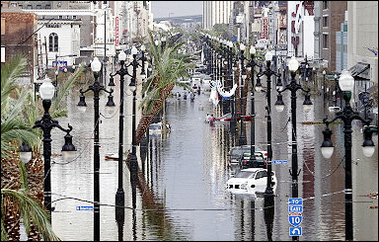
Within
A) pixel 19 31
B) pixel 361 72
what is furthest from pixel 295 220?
pixel 19 31

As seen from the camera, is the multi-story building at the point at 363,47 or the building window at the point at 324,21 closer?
the multi-story building at the point at 363,47

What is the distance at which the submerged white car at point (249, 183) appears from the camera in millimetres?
44906

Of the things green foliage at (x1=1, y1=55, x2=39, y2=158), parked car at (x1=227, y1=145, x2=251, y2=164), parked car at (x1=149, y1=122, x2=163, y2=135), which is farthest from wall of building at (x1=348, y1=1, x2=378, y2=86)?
green foliage at (x1=1, y1=55, x2=39, y2=158)

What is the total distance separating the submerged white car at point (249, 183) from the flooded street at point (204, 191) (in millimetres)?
466

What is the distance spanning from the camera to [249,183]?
44875 mm

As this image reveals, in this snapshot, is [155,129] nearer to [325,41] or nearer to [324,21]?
[325,41]

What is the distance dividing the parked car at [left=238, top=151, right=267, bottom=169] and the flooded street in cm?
67

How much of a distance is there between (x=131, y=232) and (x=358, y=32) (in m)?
56.3

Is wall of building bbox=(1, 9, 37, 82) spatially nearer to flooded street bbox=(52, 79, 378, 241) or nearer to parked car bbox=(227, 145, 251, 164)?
flooded street bbox=(52, 79, 378, 241)

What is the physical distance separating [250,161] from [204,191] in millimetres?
5804

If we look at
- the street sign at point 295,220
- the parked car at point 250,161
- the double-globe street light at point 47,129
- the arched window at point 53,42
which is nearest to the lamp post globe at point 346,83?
the street sign at point 295,220

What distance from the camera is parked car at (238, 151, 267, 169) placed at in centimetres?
5115

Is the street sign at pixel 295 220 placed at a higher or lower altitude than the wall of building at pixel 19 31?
lower

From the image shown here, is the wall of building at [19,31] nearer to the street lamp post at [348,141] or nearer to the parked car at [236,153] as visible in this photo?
the parked car at [236,153]
